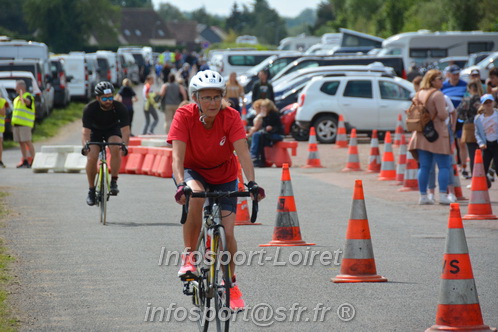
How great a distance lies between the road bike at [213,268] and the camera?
6.46 meters

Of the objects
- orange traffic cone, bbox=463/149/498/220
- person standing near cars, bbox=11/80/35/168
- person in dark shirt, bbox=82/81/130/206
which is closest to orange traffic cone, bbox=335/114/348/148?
Result: person standing near cars, bbox=11/80/35/168

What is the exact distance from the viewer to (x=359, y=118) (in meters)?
26.9

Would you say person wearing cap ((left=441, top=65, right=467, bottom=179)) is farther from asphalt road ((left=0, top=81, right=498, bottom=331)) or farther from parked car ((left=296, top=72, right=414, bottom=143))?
parked car ((left=296, top=72, right=414, bottom=143))

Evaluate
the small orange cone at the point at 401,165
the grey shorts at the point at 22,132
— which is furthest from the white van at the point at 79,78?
the small orange cone at the point at 401,165

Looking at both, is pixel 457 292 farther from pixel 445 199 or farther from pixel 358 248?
pixel 445 199

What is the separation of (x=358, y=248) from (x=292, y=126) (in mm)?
19257

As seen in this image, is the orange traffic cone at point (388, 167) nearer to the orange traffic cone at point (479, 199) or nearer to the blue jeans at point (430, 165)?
the blue jeans at point (430, 165)

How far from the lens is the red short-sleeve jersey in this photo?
699 cm

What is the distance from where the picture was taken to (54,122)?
3622 cm

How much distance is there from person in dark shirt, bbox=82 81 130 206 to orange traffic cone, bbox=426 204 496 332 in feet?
22.8

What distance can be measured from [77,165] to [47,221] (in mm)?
8091

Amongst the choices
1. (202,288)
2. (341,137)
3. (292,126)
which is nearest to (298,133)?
(292,126)

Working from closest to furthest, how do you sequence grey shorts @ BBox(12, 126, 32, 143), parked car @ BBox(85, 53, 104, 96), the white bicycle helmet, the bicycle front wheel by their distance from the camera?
the white bicycle helmet
the bicycle front wheel
grey shorts @ BBox(12, 126, 32, 143)
parked car @ BBox(85, 53, 104, 96)

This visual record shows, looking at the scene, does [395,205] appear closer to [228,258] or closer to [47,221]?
[47,221]
